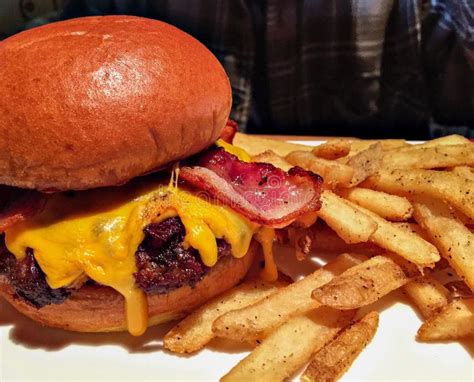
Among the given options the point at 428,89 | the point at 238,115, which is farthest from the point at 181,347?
the point at 428,89

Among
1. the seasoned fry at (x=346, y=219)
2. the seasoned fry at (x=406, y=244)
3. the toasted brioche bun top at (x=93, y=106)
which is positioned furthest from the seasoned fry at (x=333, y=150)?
the toasted brioche bun top at (x=93, y=106)

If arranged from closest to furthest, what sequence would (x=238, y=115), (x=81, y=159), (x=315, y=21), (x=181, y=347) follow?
(x=81, y=159)
(x=181, y=347)
(x=315, y=21)
(x=238, y=115)

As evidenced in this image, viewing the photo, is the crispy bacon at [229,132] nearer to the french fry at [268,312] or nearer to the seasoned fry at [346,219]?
the seasoned fry at [346,219]

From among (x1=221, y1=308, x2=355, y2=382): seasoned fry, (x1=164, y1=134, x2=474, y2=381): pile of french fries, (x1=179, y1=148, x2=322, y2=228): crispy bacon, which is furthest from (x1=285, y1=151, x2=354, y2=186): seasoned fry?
(x1=221, y1=308, x2=355, y2=382): seasoned fry

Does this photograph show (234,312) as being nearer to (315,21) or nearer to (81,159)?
(81,159)

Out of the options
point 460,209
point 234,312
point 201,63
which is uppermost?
point 201,63

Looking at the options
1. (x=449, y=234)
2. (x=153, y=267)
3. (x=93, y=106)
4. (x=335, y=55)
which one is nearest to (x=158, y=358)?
(x=153, y=267)
